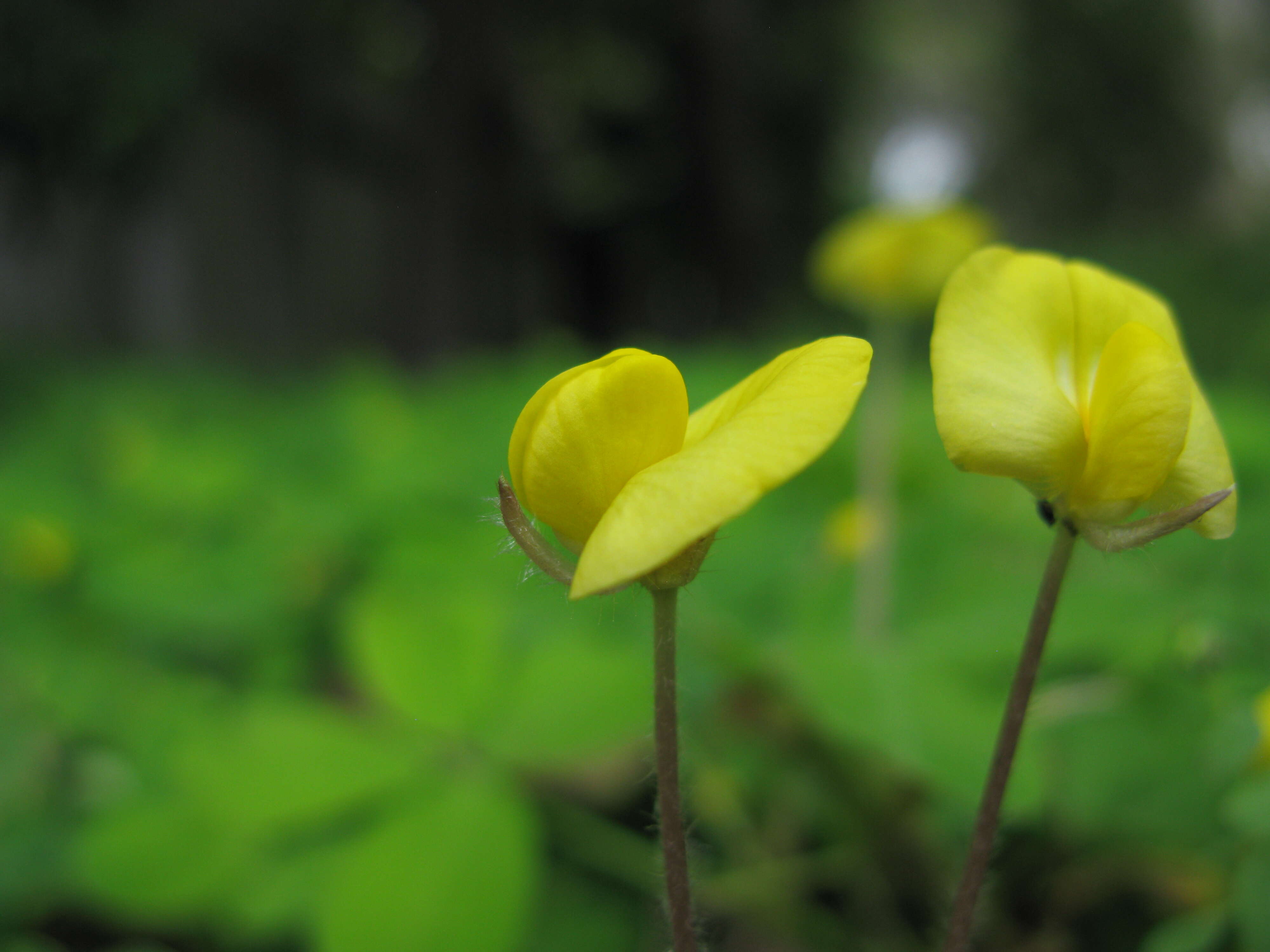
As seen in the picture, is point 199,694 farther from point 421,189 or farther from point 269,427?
point 421,189

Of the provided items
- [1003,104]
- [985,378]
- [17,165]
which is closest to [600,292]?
[1003,104]

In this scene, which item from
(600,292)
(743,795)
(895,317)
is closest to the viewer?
(743,795)

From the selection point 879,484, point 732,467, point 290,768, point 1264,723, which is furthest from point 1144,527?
point 879,484

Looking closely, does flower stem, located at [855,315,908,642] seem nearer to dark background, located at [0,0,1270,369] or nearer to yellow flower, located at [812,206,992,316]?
yellow flower, located at [812,206,992,316]

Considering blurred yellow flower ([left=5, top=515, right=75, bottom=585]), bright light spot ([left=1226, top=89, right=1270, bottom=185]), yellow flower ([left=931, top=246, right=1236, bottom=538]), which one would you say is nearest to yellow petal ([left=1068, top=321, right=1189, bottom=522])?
yellow flower ([left=931, top=246, right=1236, bottom=538])

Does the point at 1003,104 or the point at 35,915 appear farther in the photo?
the point at 1003,104

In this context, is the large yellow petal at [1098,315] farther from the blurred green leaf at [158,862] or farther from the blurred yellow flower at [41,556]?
the blurred yellow flower at [41,556]

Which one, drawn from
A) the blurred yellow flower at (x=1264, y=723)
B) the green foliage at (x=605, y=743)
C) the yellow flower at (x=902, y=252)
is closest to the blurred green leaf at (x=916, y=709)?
the green foliage at (x=605, y=743)

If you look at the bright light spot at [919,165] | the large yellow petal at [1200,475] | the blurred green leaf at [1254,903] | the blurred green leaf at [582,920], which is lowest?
the blurred green leaf at [582,920]
